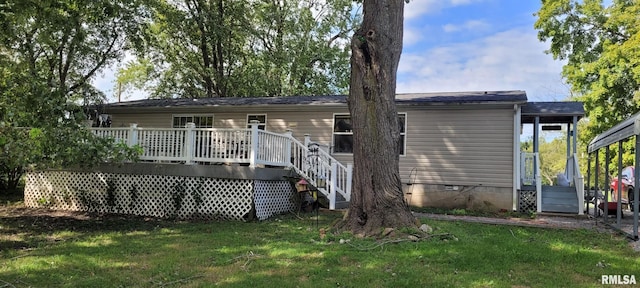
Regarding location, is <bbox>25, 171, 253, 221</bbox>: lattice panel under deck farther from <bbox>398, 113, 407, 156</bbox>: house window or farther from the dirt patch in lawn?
<bbox>398, 113, 407, 156</bbox>: house window

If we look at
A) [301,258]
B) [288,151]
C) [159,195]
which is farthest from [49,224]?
[301,258]

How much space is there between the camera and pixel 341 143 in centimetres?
1277

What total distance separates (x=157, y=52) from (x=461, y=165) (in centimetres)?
1740

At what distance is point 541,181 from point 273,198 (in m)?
6.92

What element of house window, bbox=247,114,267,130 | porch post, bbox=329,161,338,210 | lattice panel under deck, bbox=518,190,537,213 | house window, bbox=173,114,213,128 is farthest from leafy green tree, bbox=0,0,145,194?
lattice panel under deck, bbox=518,190,537,213

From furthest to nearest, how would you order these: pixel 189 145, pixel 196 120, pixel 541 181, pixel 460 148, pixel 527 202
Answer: pixel 196 120 → pixel 460 148 → pixel 541 181 → pixel 527 202 → pixel 189 145

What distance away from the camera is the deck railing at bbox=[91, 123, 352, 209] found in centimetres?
920

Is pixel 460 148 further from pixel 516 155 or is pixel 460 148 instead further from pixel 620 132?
pixel 620 132

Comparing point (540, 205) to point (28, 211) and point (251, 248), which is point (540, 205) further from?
point (28, 211)

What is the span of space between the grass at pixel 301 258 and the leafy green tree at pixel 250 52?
1603 cm

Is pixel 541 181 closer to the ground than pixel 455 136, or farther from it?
closer to the ground

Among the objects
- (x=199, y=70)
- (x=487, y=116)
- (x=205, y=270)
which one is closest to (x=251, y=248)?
(x=205, y=270)

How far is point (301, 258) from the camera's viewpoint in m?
5.25

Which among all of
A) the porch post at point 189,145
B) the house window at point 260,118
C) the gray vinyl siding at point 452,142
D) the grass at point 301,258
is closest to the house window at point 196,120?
the house window at point 260,118
